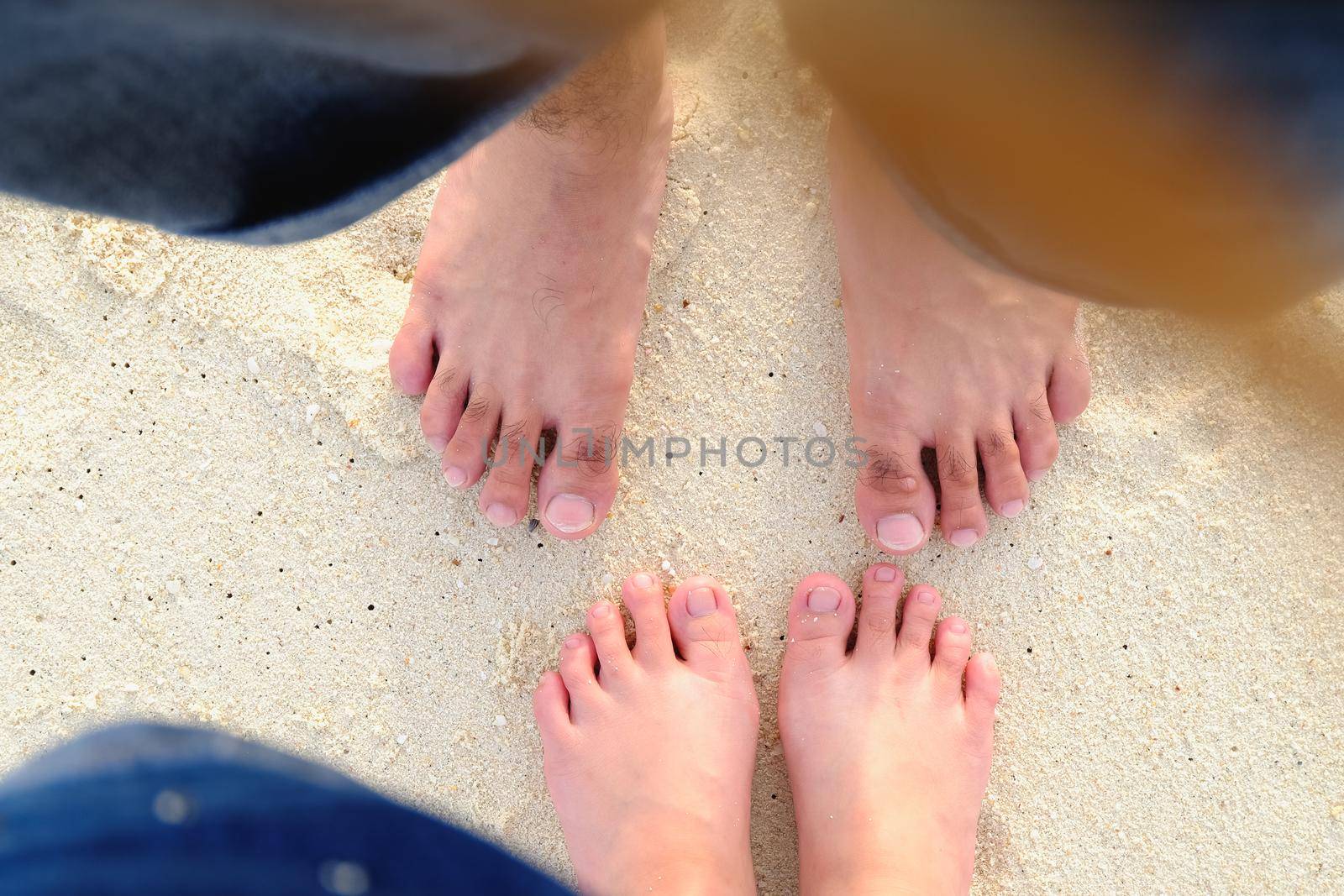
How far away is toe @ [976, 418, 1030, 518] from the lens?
1250 mm

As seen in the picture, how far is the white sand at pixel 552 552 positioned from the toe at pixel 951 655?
3cm

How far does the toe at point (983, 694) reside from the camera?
4.16 feet

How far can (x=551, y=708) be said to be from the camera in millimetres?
1251

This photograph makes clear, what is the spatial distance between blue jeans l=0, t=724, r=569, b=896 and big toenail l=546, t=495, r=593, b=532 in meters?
0.55

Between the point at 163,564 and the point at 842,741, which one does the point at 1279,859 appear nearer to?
the point at 842,741

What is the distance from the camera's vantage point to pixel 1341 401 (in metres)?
0.37

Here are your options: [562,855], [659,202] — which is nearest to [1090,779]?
[562,855]

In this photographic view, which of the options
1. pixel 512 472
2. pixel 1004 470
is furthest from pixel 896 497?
pixel 512 472

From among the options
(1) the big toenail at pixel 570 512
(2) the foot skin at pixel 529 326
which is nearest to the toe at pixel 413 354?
(2) the foot skin at pixel 529 326

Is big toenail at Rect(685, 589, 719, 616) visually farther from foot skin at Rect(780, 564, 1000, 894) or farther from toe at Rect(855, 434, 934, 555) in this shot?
toe at Rect(855, 434, 934, 555)

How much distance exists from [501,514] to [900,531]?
57cm

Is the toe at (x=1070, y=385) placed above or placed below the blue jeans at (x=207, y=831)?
above

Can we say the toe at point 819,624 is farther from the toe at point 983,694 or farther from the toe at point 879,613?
the toe at point 983,694

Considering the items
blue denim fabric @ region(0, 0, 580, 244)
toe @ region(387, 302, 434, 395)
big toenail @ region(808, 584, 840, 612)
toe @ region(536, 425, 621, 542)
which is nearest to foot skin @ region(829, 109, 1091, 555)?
big toenail @ region(808, 584, 840, 612)
